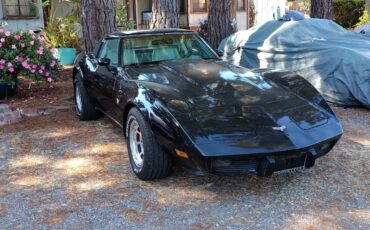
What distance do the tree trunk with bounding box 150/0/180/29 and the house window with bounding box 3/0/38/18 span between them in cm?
606

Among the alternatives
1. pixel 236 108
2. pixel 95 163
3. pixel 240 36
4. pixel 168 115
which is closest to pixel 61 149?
pixel 95 163

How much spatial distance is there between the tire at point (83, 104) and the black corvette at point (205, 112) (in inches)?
33.8

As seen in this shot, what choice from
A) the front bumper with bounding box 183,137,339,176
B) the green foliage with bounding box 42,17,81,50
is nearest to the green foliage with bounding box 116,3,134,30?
the green foliage with bounding box 42,17,81,50

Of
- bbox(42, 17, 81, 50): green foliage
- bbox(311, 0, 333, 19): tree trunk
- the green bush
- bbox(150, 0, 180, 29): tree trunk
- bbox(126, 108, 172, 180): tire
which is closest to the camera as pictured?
bbox(126, 108, 172, 180): tire

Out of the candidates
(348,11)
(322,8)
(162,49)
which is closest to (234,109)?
(162,49)

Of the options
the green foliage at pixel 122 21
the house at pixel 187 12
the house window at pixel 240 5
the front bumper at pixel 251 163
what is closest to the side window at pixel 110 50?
the front bumper at pixel 251 163

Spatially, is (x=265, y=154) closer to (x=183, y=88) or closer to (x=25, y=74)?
(x=183, y=88)

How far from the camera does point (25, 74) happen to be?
295 inches

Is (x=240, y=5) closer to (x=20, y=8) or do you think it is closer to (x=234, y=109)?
(x=20, y=8)

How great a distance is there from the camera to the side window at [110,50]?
5.31 metres

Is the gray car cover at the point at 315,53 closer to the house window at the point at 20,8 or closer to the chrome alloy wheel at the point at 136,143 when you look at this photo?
the chrome alloy wheel at the point at 136,143

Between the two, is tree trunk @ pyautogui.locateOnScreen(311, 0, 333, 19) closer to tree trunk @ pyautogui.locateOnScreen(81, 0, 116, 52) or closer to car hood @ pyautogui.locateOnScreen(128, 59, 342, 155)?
tree trunk @ pyautogui.locateOnScreen(81, 0, 116, 52)

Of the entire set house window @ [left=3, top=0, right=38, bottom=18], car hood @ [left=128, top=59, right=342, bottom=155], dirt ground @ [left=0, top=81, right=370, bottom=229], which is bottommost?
dirt ground @ [left=0, top=81, right=370, bottom=229]

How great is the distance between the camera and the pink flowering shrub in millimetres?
7305
